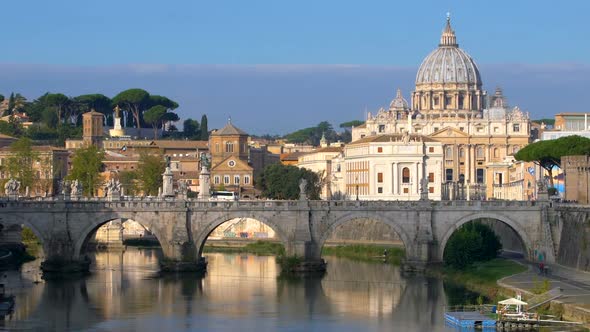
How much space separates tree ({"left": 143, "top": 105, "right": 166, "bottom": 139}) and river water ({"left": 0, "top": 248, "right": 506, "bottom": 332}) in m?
102

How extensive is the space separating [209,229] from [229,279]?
13.2 feet

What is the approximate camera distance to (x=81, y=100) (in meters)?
194

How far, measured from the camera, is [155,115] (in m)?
194

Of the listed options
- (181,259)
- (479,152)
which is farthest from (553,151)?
(479,152)

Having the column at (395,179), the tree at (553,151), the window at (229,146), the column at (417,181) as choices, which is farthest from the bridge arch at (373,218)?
the window at (229,146)

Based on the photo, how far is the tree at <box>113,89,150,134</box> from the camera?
193625 mm

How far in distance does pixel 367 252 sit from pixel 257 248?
30.5 ft

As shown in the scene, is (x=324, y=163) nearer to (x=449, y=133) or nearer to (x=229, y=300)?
(x=449, y=133)

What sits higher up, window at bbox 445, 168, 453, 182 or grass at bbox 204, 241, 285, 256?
window at bbox 445, 168, 453, 182

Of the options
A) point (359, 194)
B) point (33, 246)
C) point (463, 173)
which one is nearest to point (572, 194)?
point (33, 246)

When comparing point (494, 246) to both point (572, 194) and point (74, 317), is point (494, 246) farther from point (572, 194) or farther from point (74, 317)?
point (74, 317)

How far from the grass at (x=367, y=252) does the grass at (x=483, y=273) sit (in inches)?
416

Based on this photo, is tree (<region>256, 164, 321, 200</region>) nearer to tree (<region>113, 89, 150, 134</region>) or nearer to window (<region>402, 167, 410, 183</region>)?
window (<region>402, 167, 410, 183</region>)

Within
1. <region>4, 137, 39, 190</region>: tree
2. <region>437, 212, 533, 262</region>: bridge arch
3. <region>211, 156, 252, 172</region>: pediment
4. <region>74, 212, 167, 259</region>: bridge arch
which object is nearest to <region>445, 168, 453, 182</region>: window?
<region>211, 156, 252, 172</region>: pediment
